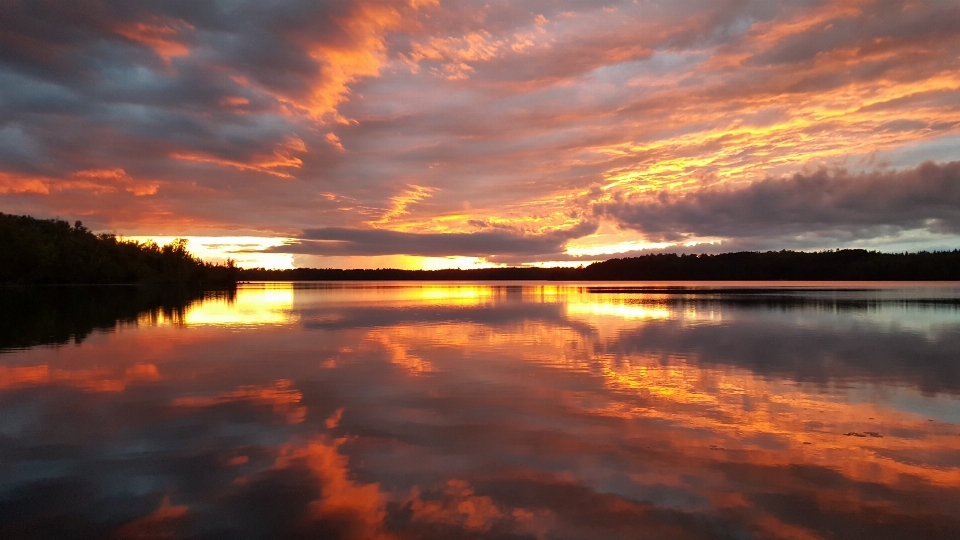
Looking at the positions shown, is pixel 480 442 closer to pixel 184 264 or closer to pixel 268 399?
pixel 268 399

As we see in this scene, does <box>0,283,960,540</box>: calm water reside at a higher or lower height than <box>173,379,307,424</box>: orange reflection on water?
lower

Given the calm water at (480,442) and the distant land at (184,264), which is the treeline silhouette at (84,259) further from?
the calm water at (480,442)

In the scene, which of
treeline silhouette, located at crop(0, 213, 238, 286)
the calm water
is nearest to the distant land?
treeline silhouette, located at crop(0, 213, 238, 286)

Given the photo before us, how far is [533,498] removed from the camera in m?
6.62

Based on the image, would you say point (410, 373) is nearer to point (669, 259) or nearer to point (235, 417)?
point (235, 417)

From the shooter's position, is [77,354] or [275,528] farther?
[77,354]

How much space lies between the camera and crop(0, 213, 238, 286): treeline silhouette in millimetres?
85562

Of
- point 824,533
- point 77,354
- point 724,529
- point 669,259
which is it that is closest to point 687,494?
point 724,529

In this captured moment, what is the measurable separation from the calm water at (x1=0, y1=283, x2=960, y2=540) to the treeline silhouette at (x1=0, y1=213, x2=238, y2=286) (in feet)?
278

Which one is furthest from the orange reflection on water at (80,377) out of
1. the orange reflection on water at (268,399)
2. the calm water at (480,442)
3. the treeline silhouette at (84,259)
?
the treeline silhouette at (84,259)

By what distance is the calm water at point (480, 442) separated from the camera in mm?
6113

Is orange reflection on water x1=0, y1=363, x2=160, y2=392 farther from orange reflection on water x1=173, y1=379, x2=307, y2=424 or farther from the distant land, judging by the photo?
the distant land

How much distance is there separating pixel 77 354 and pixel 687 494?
58.7 feet

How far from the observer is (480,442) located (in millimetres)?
8844
